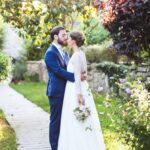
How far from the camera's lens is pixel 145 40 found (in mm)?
11531

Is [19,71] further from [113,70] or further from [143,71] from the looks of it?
[143,71]

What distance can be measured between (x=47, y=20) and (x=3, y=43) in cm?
1340

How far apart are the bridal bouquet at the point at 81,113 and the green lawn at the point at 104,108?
273mm

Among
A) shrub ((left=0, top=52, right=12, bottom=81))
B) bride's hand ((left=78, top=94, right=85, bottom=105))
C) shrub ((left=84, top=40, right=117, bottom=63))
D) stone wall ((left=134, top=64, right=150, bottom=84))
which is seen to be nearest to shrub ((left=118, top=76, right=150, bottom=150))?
bride's hand ((left=78, top=94, right=85, bottom=105))

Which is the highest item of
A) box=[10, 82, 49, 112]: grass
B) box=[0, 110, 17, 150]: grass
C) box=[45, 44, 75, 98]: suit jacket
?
box=[45, 44, 75, 98]: suit jacket

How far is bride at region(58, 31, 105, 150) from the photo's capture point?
A: 696 centimetres

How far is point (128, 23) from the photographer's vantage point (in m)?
11.1

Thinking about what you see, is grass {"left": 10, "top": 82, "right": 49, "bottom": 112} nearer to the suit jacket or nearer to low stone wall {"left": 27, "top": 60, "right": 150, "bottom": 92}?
low stone wall {"left": 27, "top": 60, "right": 150, "bottom": 92}

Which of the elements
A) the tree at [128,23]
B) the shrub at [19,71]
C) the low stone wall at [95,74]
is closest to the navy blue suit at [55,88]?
the low stone wall at [95,74]

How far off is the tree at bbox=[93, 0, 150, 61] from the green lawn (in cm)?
146

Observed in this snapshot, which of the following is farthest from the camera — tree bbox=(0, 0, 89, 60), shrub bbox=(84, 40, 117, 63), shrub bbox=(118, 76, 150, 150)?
shrub bbox=(84, 40, 117, 63)

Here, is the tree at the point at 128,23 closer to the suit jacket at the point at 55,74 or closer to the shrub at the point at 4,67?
the shrub at the point at 4,67

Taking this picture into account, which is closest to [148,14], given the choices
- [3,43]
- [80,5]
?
[80,5]

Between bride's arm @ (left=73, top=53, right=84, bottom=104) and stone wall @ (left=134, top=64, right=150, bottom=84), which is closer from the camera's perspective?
bride's arm @ (left=73, top=53, right=84, bottom=104)
